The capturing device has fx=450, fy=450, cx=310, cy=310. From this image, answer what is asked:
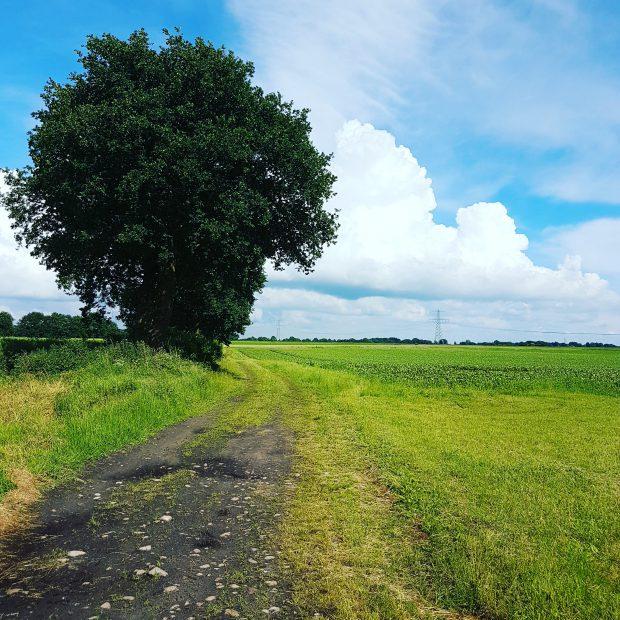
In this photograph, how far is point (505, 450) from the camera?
12914 millimetres

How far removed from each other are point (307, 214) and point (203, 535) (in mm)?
24573

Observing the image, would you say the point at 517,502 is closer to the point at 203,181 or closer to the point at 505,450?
the point at 505,450

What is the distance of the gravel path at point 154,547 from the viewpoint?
5.06 meters

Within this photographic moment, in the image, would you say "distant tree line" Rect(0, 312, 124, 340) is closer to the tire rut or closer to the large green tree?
the large green tree

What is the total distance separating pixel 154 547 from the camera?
6410 mm

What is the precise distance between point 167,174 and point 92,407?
1394 centimetres

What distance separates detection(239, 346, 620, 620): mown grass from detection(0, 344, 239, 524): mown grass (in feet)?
16.9

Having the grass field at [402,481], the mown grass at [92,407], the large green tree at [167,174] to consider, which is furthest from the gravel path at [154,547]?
the large green tree at [167,174]

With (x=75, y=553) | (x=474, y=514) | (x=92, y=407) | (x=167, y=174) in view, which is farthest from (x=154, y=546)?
(x=167, y=174)

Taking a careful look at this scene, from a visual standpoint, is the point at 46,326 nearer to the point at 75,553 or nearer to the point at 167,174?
the point at 167,174

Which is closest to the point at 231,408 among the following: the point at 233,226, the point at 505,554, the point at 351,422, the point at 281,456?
the point at 351,422

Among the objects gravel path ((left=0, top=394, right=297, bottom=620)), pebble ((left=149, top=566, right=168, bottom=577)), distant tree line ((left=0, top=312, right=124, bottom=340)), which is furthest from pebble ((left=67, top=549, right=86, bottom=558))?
distant tree line ((left=0, top=312, right=124, bottom=340))

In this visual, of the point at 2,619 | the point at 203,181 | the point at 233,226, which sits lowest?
the point at 2,619

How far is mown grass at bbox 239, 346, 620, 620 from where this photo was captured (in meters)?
5.39
